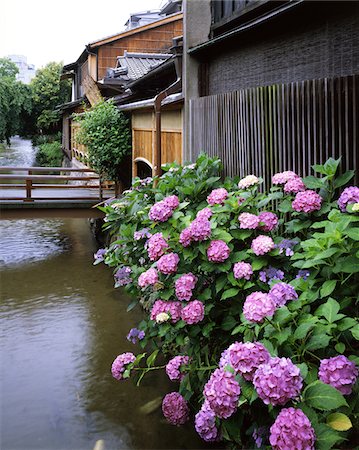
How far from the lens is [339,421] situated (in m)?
2.28

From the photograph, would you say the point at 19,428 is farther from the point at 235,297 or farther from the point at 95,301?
the point at 95,301

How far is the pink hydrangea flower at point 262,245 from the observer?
3502mm

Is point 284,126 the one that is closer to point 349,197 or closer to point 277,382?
point 349,197

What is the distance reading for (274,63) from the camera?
5.61 meters

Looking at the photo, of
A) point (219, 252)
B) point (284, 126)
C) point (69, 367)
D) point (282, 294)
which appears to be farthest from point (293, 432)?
point (69, 367)

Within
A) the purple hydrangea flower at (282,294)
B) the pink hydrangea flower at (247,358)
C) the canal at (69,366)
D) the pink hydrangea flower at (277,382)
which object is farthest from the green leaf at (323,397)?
the canal at (69,366)

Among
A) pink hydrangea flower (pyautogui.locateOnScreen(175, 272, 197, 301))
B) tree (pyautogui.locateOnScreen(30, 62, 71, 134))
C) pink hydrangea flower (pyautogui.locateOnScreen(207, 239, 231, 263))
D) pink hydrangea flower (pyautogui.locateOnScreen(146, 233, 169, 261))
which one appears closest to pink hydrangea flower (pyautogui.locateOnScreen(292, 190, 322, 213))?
pink hydrangea flower (pyautogui.locateOnScreen(207, 239, 231, 263))

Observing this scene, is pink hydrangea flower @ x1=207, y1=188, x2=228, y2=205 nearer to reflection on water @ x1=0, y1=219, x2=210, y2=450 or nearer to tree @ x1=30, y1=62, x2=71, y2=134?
reflection on water @ x1=0, y1=219, x2=210, y2=450

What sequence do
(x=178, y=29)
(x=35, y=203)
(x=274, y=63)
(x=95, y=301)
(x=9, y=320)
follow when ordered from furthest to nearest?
(x=178, y=29), (x=35, y=203), (x=95, y=301), (x=9, y=320), (x=274, y=63)

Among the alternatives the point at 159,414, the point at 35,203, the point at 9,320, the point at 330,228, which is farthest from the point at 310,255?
the point at 35,203

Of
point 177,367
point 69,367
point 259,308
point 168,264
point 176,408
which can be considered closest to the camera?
point 259,308

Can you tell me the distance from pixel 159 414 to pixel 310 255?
3799 mm

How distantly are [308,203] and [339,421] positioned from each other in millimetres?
1621

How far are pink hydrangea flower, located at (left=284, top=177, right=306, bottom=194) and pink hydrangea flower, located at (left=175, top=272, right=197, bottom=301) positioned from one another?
39.7 inches
